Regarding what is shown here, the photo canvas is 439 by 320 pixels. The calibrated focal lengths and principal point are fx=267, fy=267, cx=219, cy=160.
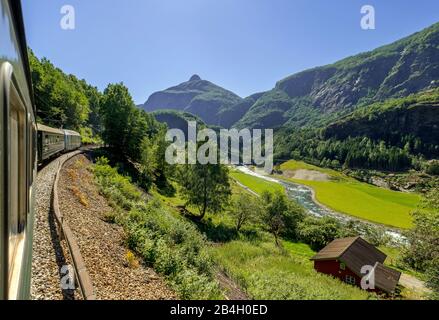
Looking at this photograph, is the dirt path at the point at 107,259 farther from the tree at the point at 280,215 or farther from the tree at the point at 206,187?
the tree at the point at 280,215

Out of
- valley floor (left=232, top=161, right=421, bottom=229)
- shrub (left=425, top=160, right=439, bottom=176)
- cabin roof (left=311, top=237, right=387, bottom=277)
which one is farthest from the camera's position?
shrub (left=425, top=160, right=439, bottom=176)

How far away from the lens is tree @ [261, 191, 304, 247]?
4406 centimetres

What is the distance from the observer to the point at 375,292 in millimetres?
24844

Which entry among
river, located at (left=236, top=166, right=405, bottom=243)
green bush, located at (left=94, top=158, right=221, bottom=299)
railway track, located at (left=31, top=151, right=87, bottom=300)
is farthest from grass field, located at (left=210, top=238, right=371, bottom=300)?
river, located at (left=236, top=166, right=405, bottom=243)

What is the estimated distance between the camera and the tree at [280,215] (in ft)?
145

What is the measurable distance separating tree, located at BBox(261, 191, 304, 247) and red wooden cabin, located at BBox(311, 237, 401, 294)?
39.9ft

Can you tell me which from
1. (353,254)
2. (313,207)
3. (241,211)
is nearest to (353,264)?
(353,254)

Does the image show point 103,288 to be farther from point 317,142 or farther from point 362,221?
point 317,142

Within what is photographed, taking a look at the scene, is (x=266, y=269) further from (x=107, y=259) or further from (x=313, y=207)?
(x=313, y=207)

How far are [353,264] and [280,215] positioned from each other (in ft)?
57.2

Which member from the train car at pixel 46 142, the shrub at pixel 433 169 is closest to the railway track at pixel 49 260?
the train car at pixel 46 142

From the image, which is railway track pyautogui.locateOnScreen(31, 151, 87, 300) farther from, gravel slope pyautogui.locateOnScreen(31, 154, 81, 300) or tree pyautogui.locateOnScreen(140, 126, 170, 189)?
tree pyautogui.locateOnScreen(140, 126, 170, 189)

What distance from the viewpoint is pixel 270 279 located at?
1672 centimetres

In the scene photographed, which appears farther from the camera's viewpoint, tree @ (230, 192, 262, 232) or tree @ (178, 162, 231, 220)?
tree @ (230, 192, 262, 232)
